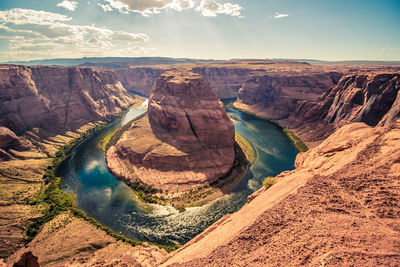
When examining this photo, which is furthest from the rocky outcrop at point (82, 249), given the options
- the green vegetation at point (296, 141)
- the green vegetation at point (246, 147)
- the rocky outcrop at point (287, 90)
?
the rocky outcrop at point (287, 90)

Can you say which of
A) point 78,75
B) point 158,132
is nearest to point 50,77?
point 78,75

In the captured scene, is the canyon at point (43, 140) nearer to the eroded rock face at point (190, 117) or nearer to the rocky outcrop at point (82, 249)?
the rocky outcrop at point (82, 249)

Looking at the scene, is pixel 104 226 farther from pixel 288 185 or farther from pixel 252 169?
pixel 252 169

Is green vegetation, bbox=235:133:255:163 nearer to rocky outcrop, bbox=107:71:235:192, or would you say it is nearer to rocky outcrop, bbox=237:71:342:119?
rocky outcrop, bbox=107:71:235:192

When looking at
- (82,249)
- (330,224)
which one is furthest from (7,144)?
(330,224)

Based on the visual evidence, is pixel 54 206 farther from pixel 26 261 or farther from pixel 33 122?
pixel 33 122

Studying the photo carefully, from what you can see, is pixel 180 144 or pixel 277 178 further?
pixel 180 144
